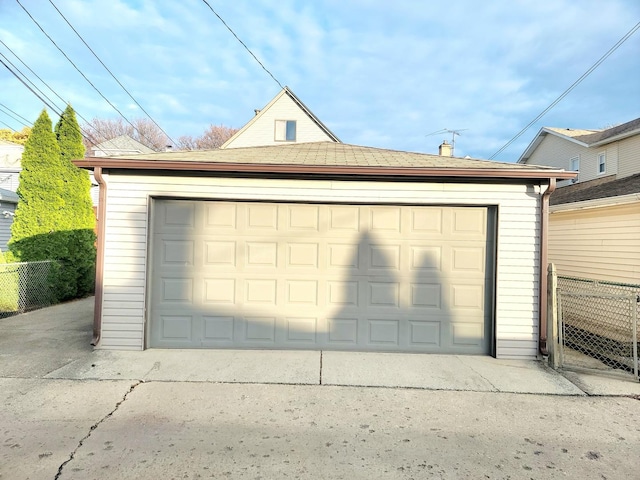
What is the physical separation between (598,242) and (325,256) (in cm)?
586

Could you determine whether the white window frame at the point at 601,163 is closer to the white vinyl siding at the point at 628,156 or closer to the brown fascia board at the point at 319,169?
the white vinyl siding at the point at 628,156

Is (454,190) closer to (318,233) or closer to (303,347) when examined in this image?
(318,233)

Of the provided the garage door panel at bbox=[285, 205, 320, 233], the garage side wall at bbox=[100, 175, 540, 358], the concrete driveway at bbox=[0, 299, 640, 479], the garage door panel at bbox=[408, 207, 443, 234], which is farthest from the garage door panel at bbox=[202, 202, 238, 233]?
the garage door panel at bbox=[408, 207, 443, 234]

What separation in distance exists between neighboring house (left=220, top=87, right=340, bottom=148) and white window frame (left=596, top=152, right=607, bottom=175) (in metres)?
10.7

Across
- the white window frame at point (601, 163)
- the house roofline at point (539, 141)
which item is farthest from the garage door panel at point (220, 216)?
the house roofline at point (539, 141)

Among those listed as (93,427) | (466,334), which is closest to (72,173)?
(93,427)

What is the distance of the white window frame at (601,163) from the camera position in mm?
13211

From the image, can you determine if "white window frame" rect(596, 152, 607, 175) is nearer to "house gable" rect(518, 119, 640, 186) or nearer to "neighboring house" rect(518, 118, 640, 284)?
"house gable" rect(518, 119, 640, 186)

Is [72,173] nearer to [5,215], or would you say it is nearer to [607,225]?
[5,215]

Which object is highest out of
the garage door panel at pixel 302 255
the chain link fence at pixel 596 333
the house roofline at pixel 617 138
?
the house roofline at pixel 617 138

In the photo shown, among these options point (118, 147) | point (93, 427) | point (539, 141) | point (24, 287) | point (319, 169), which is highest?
point (118, 147)

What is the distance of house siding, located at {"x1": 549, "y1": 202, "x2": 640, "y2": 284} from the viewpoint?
6.56 meters

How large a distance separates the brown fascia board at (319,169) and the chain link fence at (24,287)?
4009 mm

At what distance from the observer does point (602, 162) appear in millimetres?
13398
